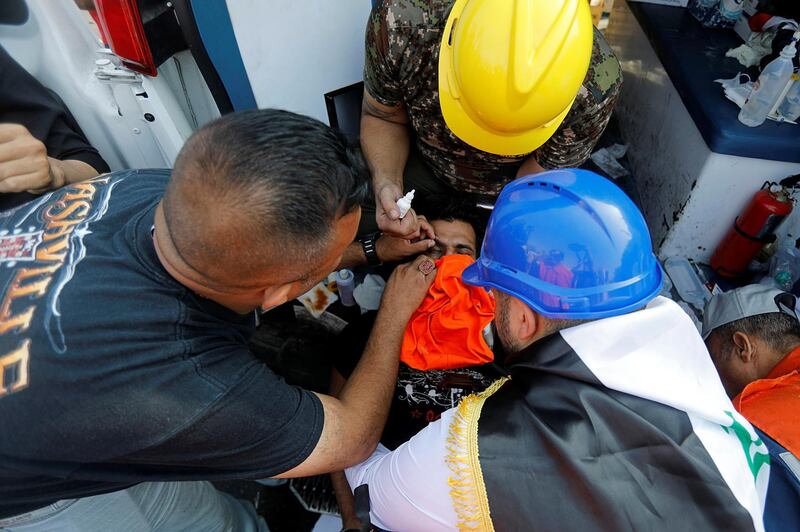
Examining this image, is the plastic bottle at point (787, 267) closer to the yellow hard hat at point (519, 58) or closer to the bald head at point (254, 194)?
the yellow hard hat at point (519, 58)

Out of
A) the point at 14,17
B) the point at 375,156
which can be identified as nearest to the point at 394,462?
the point at 375,156

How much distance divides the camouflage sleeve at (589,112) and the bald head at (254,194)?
1.44 metres

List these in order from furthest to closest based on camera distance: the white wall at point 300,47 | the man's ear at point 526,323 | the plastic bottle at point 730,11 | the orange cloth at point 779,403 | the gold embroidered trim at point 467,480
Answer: the plastic bottle at point 730,11
the white wall at point 300,47
the orange cloth at point 779,403
the man's ear at point 526,323
the gold embroidered trim at point 467,480

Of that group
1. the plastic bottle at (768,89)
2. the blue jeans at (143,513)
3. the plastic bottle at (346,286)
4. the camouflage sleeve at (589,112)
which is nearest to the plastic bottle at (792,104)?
the plastic bottle at (768,89)

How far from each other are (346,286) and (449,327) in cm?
84

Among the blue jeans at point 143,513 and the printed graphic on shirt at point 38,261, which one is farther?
the blue jeans at point 143,513

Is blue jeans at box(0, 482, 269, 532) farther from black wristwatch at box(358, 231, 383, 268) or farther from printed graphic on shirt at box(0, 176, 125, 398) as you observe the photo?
black wristwatch at box(358, 231, 383, 268)

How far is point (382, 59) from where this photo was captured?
223 cm

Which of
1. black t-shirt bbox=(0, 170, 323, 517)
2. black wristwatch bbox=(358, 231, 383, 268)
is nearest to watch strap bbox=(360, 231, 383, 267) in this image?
black wristwatch bbox=(358, 231, 383, 268)

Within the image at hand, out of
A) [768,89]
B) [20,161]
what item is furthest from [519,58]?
[768,89]

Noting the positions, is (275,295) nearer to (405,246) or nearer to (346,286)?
(405,246)

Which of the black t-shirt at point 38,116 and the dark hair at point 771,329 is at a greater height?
the black t-shirt at point 38,116

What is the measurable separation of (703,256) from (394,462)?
265cm

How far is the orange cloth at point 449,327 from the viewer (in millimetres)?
1872
